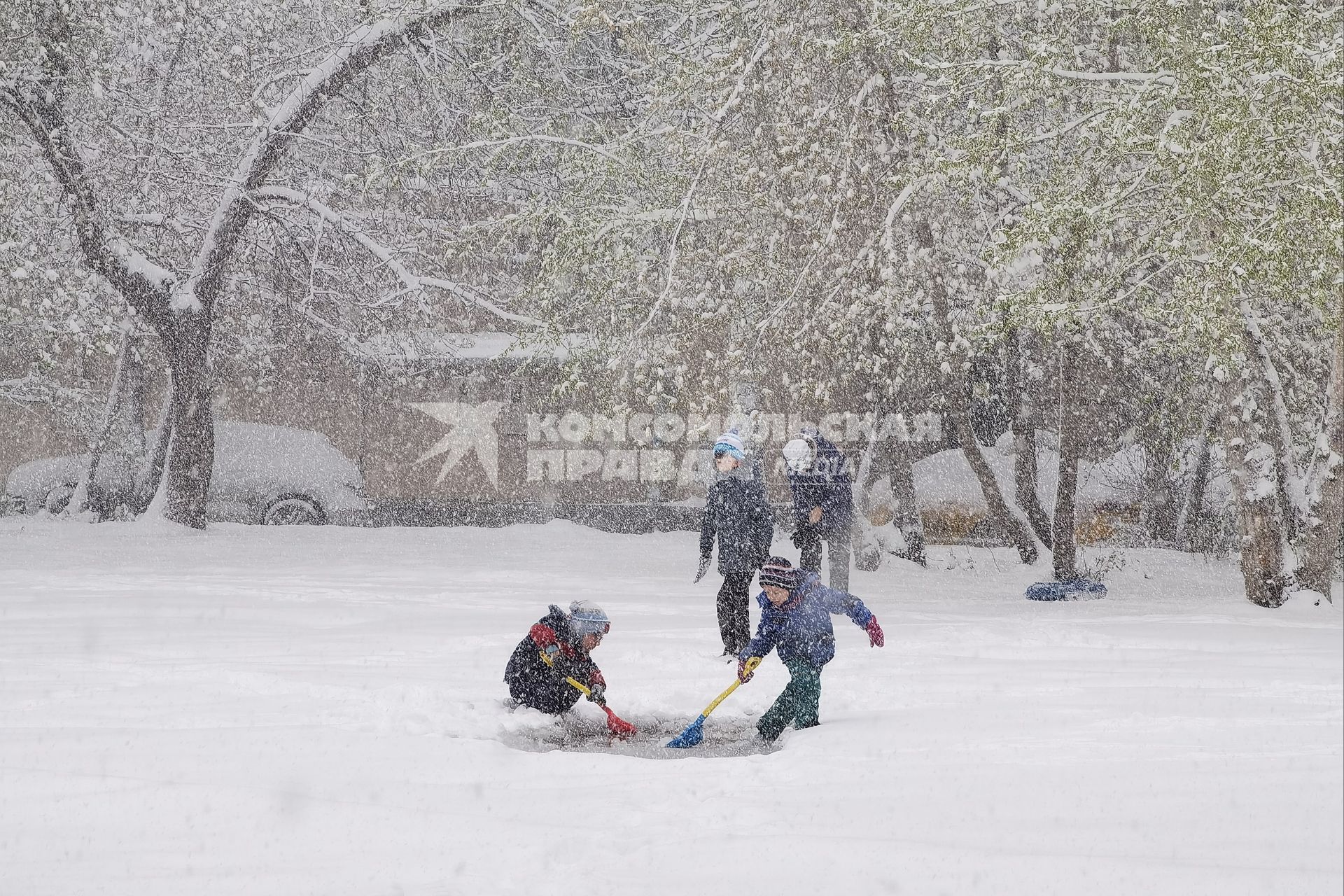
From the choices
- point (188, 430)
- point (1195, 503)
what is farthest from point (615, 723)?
point (188, 430)

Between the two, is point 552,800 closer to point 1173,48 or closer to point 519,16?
point 1173,48

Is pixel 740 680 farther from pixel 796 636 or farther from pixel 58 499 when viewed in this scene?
pixel 58 499

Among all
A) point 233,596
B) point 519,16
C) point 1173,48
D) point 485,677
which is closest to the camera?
point 485,677

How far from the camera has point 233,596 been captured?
461 inches

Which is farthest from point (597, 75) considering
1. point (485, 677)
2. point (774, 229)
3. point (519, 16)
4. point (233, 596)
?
point (485, 677)

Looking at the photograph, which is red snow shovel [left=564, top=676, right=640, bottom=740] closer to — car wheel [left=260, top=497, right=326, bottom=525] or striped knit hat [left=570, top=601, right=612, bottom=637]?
striped knit hat [left=570, top=601, right=612, bottom=637]

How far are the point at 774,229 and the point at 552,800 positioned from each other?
8.32m

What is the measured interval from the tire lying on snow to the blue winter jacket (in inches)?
522

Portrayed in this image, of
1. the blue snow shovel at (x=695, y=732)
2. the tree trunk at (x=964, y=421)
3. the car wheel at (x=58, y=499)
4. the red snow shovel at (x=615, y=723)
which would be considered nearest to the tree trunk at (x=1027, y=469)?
the tree trunk at (x=964, y=421)

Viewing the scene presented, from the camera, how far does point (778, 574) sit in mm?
7047

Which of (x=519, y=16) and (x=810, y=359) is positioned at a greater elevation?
(x=519, y=16)

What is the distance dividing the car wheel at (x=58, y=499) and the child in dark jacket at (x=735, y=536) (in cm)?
1335

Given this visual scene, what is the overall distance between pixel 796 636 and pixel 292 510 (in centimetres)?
1358

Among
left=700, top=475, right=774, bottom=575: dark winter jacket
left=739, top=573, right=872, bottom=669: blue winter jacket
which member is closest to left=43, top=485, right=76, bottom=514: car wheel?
left=700, top=475, right=774, bottom=575: dark winter jacket
